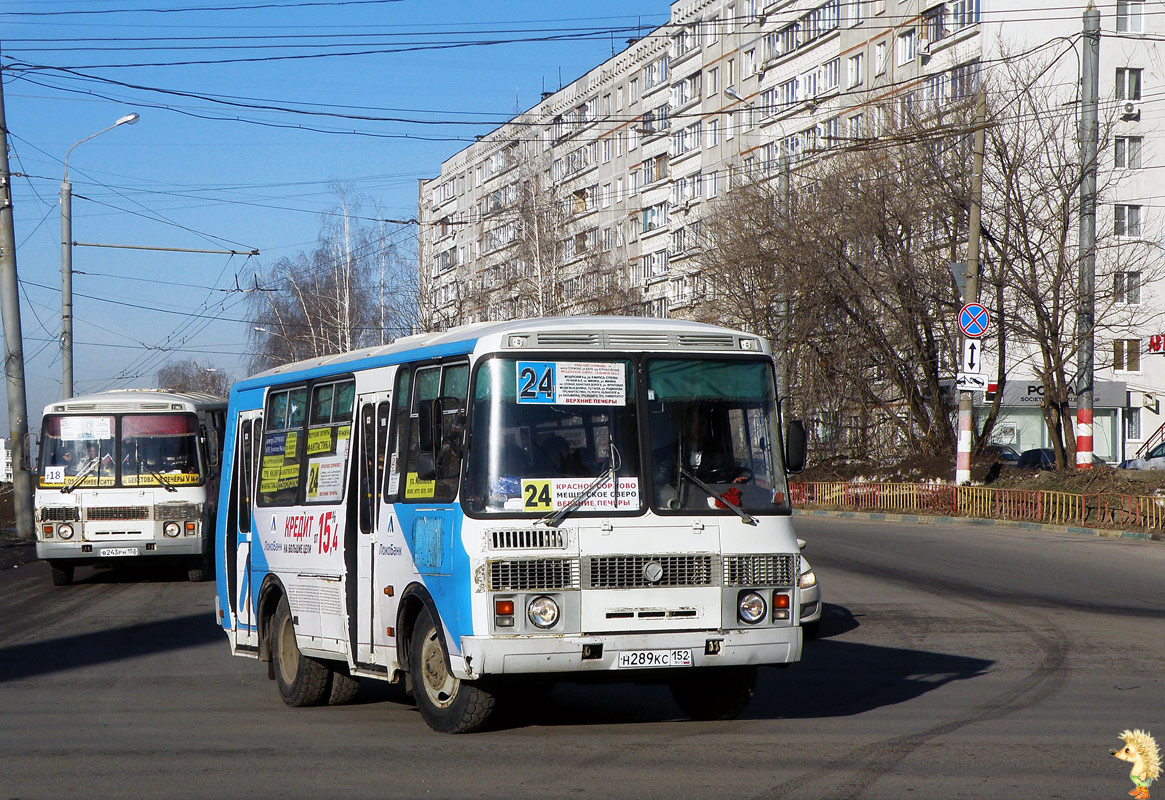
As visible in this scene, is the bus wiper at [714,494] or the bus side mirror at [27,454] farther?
the bus side mirror at [27,454]

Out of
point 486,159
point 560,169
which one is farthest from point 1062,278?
point 486,159

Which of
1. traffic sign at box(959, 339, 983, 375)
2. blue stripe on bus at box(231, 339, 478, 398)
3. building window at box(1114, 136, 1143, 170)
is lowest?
blue stripe on bus at box(231, 339, 478, 398)

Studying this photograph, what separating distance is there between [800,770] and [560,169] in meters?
81.8

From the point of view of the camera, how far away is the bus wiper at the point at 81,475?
21328mm

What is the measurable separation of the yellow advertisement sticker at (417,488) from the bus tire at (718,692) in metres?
1.88

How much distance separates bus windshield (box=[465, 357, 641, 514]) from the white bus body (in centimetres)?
1430

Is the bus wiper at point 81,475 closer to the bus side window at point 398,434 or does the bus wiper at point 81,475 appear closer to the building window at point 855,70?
the bus side window at point 398,434

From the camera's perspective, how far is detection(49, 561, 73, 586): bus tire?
21266mm

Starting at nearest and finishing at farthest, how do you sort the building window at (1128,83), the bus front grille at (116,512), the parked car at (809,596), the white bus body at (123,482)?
1. the parked car at (809,596)
2. the white bus body at (123,482)
3. the bus front grille at (116,512)
4. the building window at (1128,83)

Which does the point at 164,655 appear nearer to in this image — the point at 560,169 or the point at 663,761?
the point at 663,761

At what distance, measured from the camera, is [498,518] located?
26.1 ft

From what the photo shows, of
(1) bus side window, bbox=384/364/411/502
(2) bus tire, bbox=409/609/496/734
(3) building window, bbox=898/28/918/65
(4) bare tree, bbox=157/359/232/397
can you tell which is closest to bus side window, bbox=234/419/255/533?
(1) bus side window, bbox=384/364/411/502

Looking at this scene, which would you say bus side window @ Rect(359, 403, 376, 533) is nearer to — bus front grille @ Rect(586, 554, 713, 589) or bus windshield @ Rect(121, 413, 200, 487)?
bus front grille @ Rect(586, 554, 713, 589)

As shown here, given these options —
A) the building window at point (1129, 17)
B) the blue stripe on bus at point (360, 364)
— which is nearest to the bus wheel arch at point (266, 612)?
the blue stripe on bus at point (360, 364)
